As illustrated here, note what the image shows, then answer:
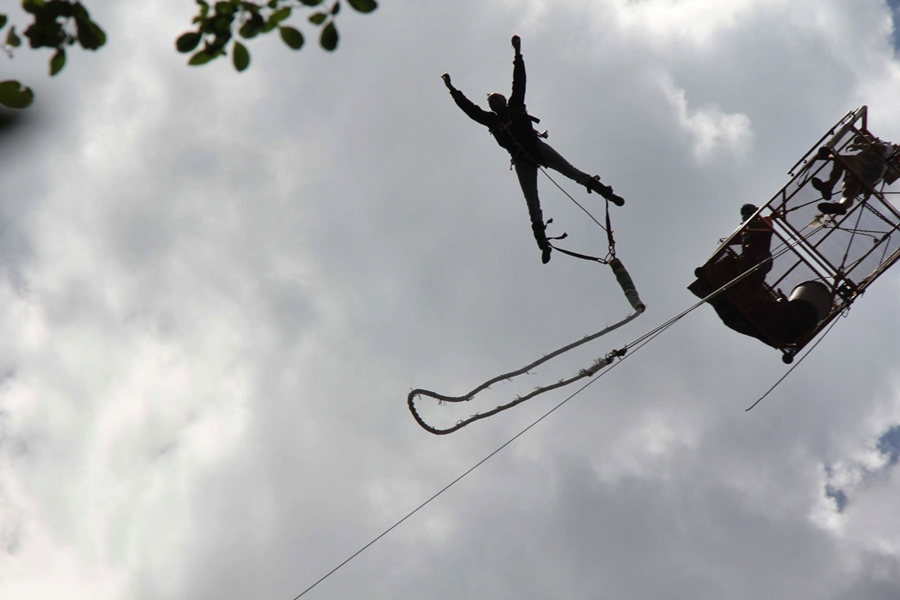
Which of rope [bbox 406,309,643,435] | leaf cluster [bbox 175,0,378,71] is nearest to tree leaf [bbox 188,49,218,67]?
leaf cluster [bbox 175,0,378,71]

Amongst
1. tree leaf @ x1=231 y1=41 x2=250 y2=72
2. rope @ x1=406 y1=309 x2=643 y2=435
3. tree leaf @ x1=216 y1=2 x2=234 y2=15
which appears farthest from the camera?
rope @ x1=406 y1=309 x2=643 y2=435

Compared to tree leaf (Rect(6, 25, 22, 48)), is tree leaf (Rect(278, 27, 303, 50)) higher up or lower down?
higher up

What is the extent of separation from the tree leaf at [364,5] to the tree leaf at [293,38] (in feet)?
0.87

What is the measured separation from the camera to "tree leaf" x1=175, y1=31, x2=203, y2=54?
427 cm

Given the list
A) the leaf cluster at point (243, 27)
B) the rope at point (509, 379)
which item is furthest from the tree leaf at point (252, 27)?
the rope at point (509, 379)

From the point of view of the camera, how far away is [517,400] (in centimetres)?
1066

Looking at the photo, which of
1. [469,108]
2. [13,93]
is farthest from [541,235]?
[13,93]

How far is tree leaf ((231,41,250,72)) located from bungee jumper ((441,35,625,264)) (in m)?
8.96

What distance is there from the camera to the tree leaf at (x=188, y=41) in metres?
4.27

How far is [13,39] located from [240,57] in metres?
0.98

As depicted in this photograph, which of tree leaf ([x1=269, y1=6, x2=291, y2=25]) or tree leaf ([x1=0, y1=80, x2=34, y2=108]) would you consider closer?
tree leaf ([x1=0, y1=80, x2=34, y2=108])

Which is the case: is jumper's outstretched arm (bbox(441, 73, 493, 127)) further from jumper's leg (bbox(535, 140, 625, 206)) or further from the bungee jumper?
jumper's leg (bbox(535, 140, 625, 206))

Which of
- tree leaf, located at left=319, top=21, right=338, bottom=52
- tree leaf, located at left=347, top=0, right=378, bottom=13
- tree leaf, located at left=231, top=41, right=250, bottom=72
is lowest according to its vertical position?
tree leaf, located at left=231, top=41, right=250, bottom=72

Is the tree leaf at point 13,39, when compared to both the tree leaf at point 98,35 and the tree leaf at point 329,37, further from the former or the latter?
the tree leaf at point 329,37
